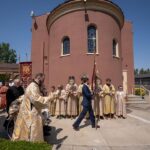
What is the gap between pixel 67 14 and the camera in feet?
51.3

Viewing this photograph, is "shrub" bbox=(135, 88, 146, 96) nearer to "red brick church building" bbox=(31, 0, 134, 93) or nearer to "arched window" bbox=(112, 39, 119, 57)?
"red brick church building" bbox=(31, 0, 134, 93)

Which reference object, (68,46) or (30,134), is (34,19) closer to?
(68,46)

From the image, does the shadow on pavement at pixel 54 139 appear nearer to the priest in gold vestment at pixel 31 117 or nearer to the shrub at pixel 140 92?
the priest in gold vestment at pixel 31 117

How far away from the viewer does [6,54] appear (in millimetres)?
75750

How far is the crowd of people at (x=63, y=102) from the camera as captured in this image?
588 centimetres

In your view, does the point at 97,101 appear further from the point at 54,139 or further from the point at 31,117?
the point at 31,117

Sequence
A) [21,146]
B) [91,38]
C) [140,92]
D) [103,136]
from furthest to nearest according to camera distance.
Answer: [140,92] → [91,38] → [103,136] → [21,146]

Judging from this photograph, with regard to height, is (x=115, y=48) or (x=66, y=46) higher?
(x=66, y=46)

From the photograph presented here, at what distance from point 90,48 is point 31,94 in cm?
1003

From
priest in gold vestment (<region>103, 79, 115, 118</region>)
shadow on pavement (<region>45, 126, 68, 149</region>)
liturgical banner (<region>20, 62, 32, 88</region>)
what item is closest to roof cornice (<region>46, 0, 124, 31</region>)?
liturgical banner (<region>20, 62, 32, 88</region>)

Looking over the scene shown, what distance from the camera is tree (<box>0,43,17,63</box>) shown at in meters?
75.4

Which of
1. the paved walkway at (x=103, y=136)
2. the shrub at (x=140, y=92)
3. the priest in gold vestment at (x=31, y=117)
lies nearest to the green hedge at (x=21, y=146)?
the priest in gold vestment at (x=31, y=117)

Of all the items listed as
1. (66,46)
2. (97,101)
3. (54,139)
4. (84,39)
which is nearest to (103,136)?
(54,139)

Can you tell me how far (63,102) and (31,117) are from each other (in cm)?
476
